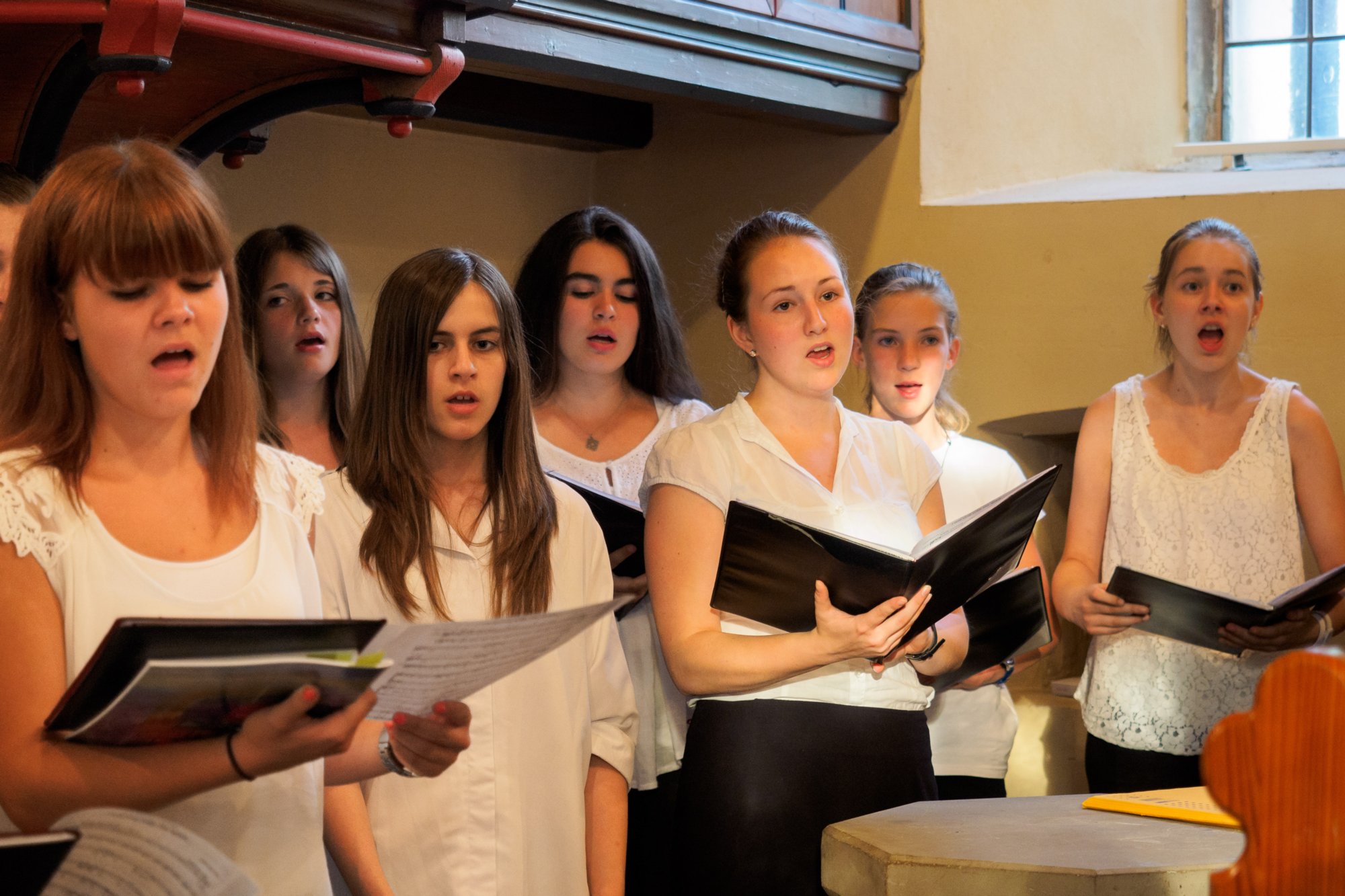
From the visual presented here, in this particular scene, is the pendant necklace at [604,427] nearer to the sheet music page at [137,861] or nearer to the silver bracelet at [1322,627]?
the silver bracelet at [1322,627]

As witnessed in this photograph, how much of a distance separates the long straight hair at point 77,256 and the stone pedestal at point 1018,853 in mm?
1177

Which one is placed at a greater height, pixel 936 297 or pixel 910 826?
pixel 936 297

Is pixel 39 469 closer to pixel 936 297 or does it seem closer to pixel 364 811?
pixel 364 811

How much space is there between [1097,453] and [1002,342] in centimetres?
169

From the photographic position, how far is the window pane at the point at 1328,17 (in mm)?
5090

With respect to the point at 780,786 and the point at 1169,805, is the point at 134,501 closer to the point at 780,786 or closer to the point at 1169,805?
the point at 780,786

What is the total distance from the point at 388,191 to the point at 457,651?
12.4ft

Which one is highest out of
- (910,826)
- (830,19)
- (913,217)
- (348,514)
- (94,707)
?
(830,19)

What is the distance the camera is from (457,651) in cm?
155

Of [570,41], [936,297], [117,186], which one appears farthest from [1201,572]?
[117,186]

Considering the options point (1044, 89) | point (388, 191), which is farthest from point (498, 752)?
point (1044, 89)

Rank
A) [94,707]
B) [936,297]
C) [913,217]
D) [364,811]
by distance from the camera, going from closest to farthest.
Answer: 1. [94,707]
2. [364,811]
3. [936,297]
4. [913,217]

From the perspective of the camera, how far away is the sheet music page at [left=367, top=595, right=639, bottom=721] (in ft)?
4.96

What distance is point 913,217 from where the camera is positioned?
5.16 meters
